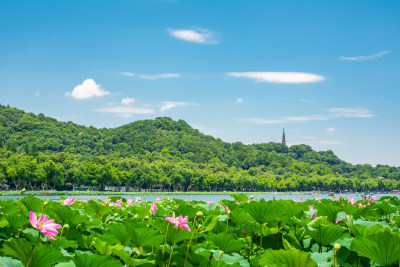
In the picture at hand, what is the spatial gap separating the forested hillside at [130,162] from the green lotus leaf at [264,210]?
85.8 metres

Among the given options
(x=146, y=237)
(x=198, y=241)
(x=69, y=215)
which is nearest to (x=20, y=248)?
(x=146, y=237)

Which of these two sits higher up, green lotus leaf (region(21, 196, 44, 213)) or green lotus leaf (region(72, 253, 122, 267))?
green lotus leaf (region(21, 196, 44, 213))

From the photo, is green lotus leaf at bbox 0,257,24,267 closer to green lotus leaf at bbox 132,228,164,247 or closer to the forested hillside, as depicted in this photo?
green lotus leaf at bbox 132,228,164,247

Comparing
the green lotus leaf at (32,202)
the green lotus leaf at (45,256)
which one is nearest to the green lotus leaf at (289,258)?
the green lotus leaf at (45,256)

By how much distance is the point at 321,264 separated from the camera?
2373mm

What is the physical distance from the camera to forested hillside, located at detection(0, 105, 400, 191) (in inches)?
3812

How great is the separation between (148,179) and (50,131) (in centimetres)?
7434

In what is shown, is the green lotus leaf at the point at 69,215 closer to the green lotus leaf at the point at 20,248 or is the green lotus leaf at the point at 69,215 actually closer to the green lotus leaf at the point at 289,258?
the green lotus leaf at the point at 20,248

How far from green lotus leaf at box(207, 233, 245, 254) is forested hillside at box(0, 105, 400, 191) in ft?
282

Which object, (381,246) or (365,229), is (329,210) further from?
(381,246)

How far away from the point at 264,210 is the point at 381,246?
3.21 feet

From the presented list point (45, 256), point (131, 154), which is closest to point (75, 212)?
point (45, 256)

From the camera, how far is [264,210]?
3070 mm

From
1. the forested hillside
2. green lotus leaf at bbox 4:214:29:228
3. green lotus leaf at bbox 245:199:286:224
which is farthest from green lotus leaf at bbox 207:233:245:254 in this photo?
the forested hillside
